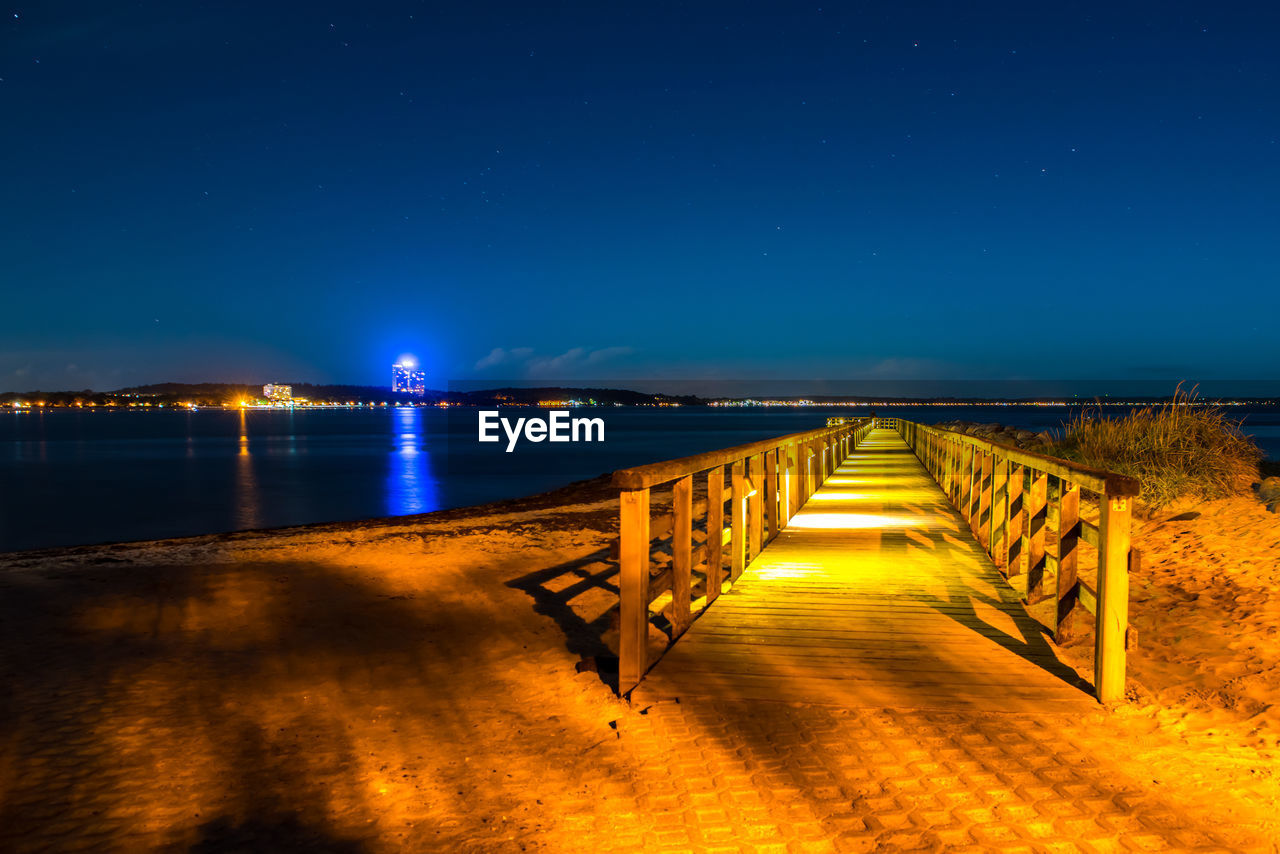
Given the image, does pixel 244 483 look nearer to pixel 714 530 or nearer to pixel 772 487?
pixel 772 487

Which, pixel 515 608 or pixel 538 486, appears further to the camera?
pixel 538 486

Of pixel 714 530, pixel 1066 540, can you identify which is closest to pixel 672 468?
pixel 714 530

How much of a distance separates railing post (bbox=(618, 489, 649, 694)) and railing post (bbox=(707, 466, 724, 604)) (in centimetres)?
149

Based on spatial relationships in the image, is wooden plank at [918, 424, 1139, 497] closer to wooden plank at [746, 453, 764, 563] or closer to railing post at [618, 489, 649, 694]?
wooden plank at [746, 453, 764, 563]

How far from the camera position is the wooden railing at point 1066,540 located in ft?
13.4

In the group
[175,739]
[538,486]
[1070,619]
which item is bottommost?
[538,486]

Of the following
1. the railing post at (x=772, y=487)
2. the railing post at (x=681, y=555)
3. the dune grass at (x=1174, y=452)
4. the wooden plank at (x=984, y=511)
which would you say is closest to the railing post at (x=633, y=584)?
the railing post at (x=681, y=555)

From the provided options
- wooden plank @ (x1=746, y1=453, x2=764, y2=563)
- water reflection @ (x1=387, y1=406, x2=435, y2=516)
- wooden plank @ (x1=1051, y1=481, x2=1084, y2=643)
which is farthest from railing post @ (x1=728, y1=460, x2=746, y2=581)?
water reflection @ (x1=387, y1=406, x2=435, y2=516)

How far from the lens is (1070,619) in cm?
507

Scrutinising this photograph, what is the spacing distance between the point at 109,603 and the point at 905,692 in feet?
24.6

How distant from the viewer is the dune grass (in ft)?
33.9

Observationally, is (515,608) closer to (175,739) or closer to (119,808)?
(175,739)

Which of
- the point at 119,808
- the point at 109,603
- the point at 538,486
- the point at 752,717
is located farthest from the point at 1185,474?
the point at 538,486

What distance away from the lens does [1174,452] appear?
428 inches
